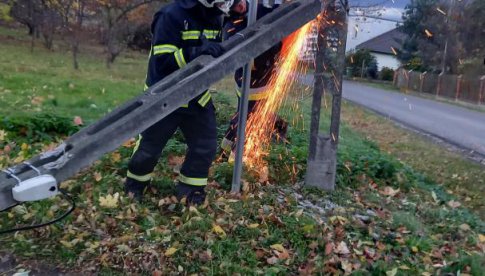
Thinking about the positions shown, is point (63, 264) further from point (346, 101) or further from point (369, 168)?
point (346, 101)

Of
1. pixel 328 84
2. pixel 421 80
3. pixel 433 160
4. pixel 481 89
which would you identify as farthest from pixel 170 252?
pixel 421 80

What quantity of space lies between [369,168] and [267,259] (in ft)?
9.51

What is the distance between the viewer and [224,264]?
4.18 m

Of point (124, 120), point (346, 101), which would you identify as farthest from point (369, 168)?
point (346, 101)

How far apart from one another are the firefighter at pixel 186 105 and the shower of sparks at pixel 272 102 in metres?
1.22

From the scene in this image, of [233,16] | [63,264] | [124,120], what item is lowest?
[63,264]

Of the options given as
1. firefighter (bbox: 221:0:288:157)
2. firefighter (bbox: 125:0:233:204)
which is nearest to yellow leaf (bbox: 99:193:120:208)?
firefighter (bbox: 125:0:233:204)

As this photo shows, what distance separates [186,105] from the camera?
192 inches

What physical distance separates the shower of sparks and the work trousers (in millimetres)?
1207

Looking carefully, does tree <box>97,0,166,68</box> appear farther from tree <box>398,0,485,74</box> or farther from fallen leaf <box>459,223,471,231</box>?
fallen leaf <box>459,223,471,231</box>

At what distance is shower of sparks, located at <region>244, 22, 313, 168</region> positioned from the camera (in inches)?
249

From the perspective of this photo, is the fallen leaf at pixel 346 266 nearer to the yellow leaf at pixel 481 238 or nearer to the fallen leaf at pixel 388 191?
the yellow leaf at pixel 481 238

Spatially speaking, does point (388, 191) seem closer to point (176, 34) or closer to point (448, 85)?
point (176, 34)

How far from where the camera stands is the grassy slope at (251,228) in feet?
14.0
